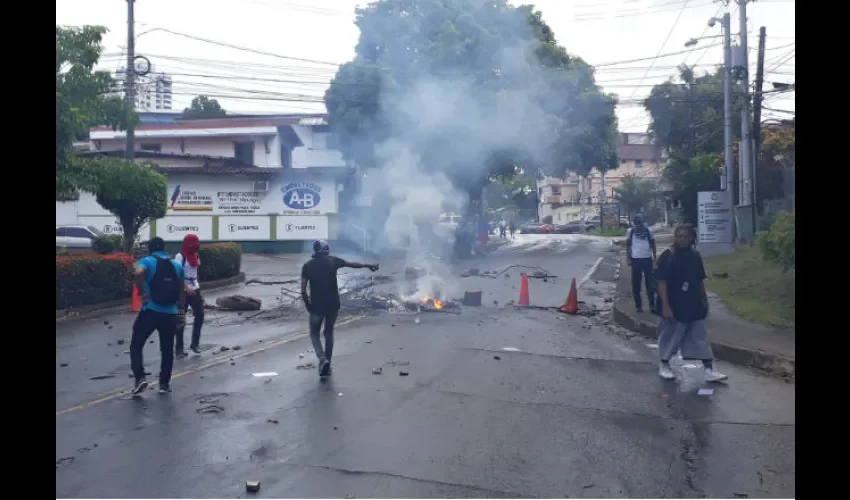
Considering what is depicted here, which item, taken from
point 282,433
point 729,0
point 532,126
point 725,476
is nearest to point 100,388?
point 282,433

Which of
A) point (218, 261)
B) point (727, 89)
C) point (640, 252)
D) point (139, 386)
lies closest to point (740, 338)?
point (640, 252)

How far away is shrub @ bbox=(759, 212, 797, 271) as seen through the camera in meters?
11.8

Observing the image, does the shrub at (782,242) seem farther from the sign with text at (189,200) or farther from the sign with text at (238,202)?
the sign with text at (189,200)

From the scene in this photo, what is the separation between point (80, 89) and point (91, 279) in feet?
12.7

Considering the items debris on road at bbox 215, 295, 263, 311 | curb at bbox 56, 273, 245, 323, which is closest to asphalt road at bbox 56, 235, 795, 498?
curb at bbox 56, 273, 245, 323

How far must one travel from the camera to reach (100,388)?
27.7ft

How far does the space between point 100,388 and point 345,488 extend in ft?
14.7

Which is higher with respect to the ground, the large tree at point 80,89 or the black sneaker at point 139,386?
the large tree at point 80,89

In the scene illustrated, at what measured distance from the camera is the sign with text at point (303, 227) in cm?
3422

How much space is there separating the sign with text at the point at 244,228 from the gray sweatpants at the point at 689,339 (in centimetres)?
2746

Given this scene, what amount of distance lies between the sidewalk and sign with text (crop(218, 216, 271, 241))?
22.4m

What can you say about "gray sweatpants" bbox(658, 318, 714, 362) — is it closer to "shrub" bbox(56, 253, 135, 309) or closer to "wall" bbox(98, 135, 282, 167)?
"shrub" bbox(56, 253, 135, 309)

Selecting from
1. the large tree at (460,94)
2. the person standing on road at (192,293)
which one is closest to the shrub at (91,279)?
the person standing on road at (192,293)
